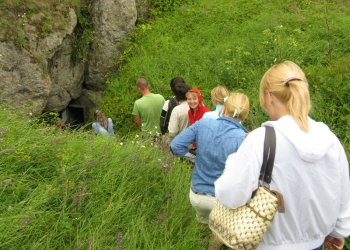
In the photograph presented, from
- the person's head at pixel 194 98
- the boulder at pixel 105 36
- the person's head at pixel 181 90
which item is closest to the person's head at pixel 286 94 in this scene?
the person's head at pixel 194 98

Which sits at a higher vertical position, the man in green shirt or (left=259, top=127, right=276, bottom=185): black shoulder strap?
(left=259, top=127, right=276, bottom=185): black shoulder strap

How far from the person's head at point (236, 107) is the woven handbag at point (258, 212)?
121 cm

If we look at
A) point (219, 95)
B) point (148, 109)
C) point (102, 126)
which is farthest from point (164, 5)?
point (219, 95)

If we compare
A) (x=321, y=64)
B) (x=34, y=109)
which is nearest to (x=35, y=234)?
(x=34, y=109)

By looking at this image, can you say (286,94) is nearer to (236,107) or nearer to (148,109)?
(236,107)

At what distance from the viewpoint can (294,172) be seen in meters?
2.08

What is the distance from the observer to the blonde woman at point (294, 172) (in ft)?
6.77

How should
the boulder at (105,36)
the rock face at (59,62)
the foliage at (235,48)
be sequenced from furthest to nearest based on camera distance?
1. the boulder at (105,36)
2. the foliage at (235,48)
3. the rock face at (59,62)

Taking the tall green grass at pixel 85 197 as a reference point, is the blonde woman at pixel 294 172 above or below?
above

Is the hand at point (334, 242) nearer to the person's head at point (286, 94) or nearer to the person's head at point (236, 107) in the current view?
the person's head at point (286, 94)

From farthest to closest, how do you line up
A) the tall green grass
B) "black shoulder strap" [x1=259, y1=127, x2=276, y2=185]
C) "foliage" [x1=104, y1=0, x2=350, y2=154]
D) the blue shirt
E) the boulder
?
the boulder → "foliage" [x1=104, y1=0, x2=350, y2=154] → the blue shirt → the tall green grass → "black shoulder strap" [x1=259, y1=127, x2=276, y2=185]

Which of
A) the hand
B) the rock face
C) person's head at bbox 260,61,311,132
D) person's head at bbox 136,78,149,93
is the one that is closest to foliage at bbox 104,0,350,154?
the rock face

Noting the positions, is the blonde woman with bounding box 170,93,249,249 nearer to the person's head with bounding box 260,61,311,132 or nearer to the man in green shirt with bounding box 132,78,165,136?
the person's head with bounding box 260,61,311,132

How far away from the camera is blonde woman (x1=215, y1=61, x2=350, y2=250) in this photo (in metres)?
2.06
